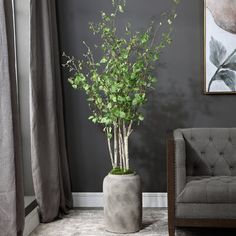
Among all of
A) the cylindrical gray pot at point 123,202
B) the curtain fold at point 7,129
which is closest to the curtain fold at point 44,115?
the cylindrical gray pot at point 123,202

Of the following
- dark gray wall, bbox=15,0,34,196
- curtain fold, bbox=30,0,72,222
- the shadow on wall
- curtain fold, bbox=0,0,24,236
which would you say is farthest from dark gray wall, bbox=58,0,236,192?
curtain fold, bbox=0,0,24,236

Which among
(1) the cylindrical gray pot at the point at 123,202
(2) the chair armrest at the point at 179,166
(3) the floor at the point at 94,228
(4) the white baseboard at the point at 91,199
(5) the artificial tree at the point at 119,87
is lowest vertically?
(3) the floor at the point at 94,228

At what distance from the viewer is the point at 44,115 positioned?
4207mm

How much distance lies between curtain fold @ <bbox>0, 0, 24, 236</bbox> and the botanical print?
2.05 metres

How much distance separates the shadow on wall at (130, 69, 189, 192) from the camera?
469 centimetres

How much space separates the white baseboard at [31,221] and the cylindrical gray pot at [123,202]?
0.64 metres

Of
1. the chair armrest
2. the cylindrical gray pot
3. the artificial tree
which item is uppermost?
the artificial tree

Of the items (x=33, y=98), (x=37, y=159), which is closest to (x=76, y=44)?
(x=33, y=98)

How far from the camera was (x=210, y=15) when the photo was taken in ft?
15.0

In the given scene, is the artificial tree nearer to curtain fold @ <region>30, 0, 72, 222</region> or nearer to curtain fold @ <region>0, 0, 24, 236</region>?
curtain fold @ <region>30, 0, 72, 222</region>

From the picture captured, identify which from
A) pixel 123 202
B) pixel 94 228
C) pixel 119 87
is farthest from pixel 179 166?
pixel 94 228

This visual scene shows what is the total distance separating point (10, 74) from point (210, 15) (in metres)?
2.18

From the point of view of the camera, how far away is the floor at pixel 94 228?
13.0ft

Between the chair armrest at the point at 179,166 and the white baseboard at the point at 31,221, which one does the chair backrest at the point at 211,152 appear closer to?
the chair armrest at the point at 179,166
